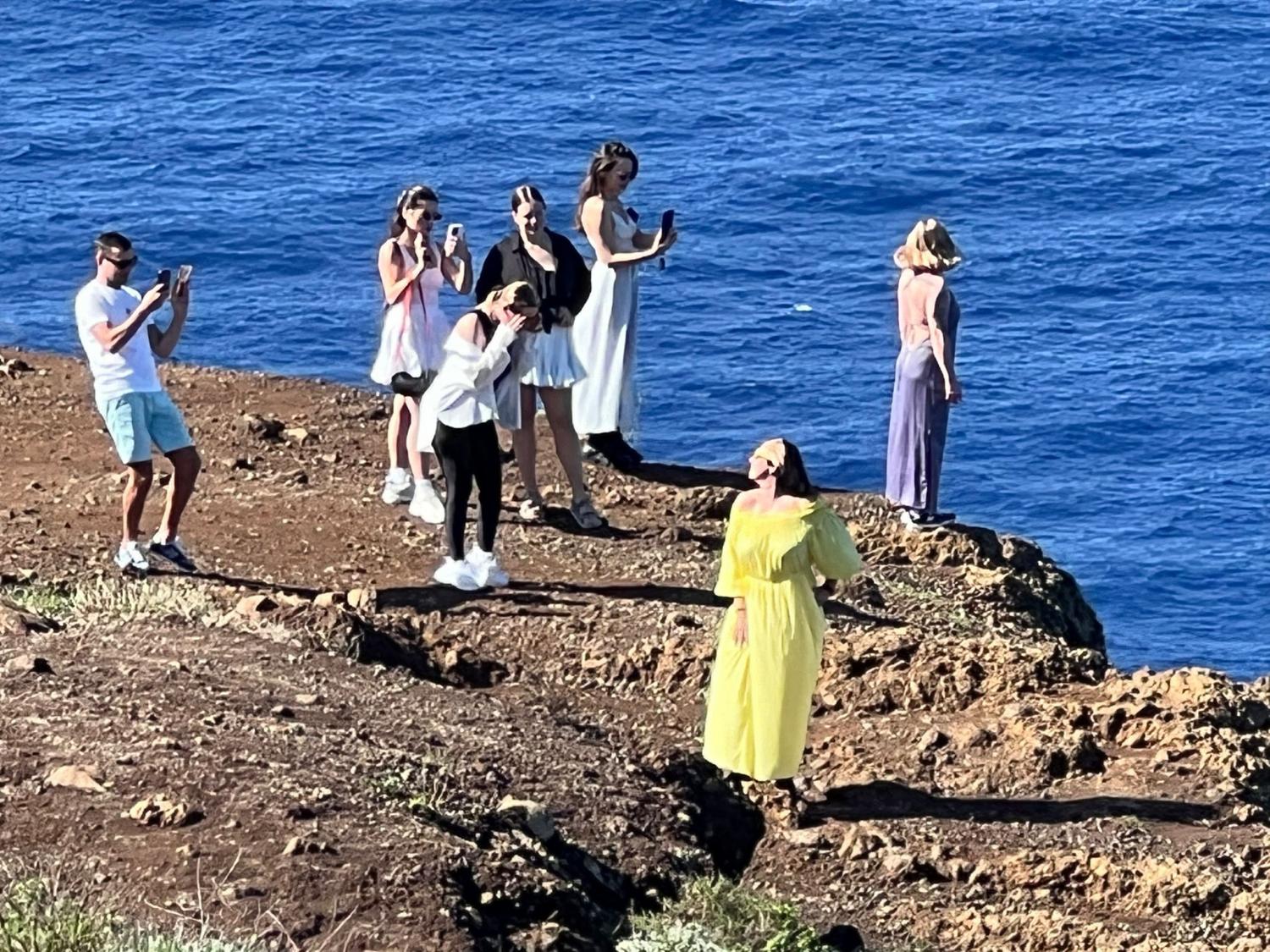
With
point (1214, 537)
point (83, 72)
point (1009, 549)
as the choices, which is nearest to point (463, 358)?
point (1009, 549)

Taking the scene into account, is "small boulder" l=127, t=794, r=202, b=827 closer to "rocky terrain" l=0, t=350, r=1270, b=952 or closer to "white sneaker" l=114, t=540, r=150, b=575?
"rocky terrain" l=0, t=350, r=1270, b=952

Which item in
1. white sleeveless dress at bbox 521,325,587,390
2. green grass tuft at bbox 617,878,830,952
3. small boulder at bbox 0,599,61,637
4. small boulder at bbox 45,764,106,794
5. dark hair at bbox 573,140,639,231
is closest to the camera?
green grass tuft at bbox 617,878,830,952

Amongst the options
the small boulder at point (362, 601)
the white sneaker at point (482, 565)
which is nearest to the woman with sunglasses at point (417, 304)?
the white sneaker at point (482, 565)

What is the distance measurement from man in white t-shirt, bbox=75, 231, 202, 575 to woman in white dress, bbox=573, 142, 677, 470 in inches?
107

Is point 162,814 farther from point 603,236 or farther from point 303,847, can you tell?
point 603,236

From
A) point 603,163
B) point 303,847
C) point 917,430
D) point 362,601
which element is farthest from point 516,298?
point 303,847

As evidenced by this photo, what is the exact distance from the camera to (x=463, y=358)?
11945 millimetres

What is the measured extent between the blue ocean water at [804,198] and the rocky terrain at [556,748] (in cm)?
982

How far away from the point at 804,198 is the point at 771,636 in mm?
23944

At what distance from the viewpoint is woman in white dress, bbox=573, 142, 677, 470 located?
13773 mm

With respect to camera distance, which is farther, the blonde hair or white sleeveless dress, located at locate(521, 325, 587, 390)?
white sleeveless dress, located at locate(521, 325, 587, 390)

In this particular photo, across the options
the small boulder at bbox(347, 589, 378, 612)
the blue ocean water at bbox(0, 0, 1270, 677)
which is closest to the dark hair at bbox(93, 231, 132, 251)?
the small boulder at bbox(347, 589, 378, 612)

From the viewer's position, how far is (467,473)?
12.2 meters

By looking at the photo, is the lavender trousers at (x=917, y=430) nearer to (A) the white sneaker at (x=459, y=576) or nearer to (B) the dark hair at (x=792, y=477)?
(A) the white sneaker at (x=459, y=576)
